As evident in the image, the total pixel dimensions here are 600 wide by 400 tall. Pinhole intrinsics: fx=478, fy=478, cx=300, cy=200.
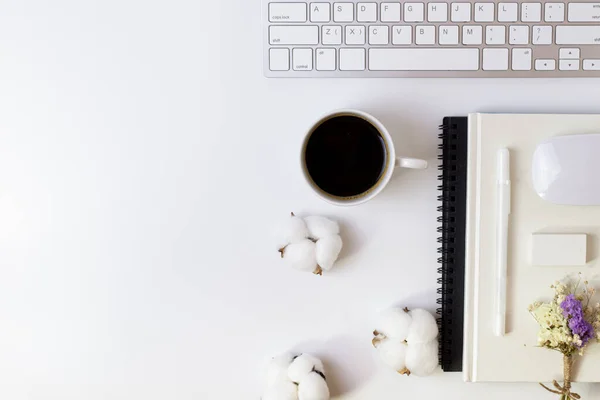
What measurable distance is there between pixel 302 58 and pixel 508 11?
10.1 inches

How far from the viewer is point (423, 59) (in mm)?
589

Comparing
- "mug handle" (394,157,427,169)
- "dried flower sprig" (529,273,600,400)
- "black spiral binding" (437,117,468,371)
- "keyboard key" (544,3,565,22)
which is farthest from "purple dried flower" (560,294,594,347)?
"keyboard key" (544,3,565,22)

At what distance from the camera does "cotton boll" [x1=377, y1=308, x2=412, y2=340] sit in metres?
0.58

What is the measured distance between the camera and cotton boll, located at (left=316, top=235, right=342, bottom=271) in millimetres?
586

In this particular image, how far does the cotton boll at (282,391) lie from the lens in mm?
584

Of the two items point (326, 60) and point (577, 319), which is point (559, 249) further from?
point (326, 60)

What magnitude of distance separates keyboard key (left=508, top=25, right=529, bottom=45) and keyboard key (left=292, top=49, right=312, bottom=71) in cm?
25

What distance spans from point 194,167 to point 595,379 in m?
0.57

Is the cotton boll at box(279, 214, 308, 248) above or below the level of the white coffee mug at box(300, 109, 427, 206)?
below

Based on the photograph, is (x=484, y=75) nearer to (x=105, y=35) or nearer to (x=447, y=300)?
(x=447, y=300)

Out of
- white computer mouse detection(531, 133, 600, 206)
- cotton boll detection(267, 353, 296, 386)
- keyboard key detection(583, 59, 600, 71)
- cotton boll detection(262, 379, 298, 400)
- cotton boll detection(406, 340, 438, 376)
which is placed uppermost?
keyboard key detection(583, 59, 600, 71)

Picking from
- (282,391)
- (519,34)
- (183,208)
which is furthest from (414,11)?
(282,391)

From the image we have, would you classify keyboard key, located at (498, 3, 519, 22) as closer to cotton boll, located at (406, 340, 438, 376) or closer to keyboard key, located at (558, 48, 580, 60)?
keyboard key, located at (558, 48, 580, 60)

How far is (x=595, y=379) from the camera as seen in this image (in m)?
0.59
